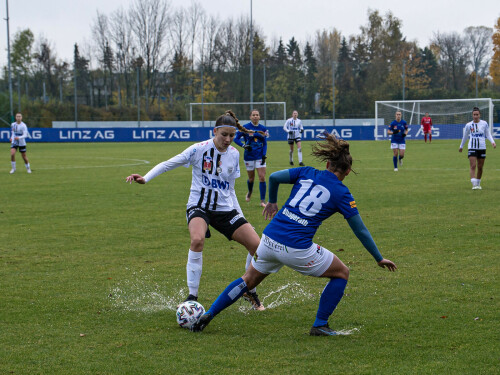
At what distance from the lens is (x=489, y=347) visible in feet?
16.3

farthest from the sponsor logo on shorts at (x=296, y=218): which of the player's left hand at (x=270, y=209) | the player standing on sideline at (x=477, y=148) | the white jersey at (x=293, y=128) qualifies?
the white jersey at (x=293, y=128)

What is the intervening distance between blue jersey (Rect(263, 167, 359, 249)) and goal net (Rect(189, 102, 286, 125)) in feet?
155

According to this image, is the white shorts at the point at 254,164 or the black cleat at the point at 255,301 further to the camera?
the white shorts at the point at 254,164

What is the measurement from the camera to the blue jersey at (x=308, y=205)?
202 inches

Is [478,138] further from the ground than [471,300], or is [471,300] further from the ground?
[478,138]

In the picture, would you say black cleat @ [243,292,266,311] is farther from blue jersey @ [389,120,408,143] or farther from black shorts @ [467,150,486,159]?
blue jersey @ [389,120,408,143]

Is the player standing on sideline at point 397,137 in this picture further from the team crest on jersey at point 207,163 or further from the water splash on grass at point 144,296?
the team crest on jersey at point 207,163

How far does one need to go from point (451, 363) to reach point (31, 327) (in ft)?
11.7

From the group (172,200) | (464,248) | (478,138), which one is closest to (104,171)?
(172,200)

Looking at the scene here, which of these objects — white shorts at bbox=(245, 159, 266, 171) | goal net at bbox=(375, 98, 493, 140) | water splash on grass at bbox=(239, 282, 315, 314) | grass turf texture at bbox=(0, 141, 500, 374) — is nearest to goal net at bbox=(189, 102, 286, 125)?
goal net at bbox=(375, 98, 493, 140)

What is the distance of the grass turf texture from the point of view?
189 inches

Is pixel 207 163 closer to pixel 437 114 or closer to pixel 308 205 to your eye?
pixel 308 205

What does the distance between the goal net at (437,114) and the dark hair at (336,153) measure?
138 feet

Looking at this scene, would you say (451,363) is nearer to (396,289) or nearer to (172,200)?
(396,289)
